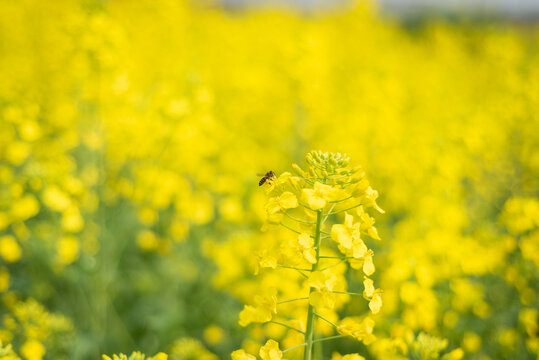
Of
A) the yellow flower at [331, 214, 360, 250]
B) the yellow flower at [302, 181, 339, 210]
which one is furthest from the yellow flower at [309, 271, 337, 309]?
the yellow flower at [302, 181, 339, 210]

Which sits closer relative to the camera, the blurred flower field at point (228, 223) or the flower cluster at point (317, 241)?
the flower cluster at point (317, 241)

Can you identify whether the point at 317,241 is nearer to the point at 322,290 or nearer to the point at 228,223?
the point at 322,290

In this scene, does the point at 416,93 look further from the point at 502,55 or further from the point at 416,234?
the point at 416,234

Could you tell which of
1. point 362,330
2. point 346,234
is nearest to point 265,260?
point 346,234

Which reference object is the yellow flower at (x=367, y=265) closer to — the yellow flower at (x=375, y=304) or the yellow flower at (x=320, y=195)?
the yellow flower at (x=375, y=304)

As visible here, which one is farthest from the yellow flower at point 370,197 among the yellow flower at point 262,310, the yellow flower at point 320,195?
the yellow flower at point 262,310

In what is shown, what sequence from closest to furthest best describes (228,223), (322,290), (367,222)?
(322,290)
(367,222)
(228,223)

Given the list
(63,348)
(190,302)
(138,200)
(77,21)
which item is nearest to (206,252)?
(190,302)

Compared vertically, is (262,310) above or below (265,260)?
below
